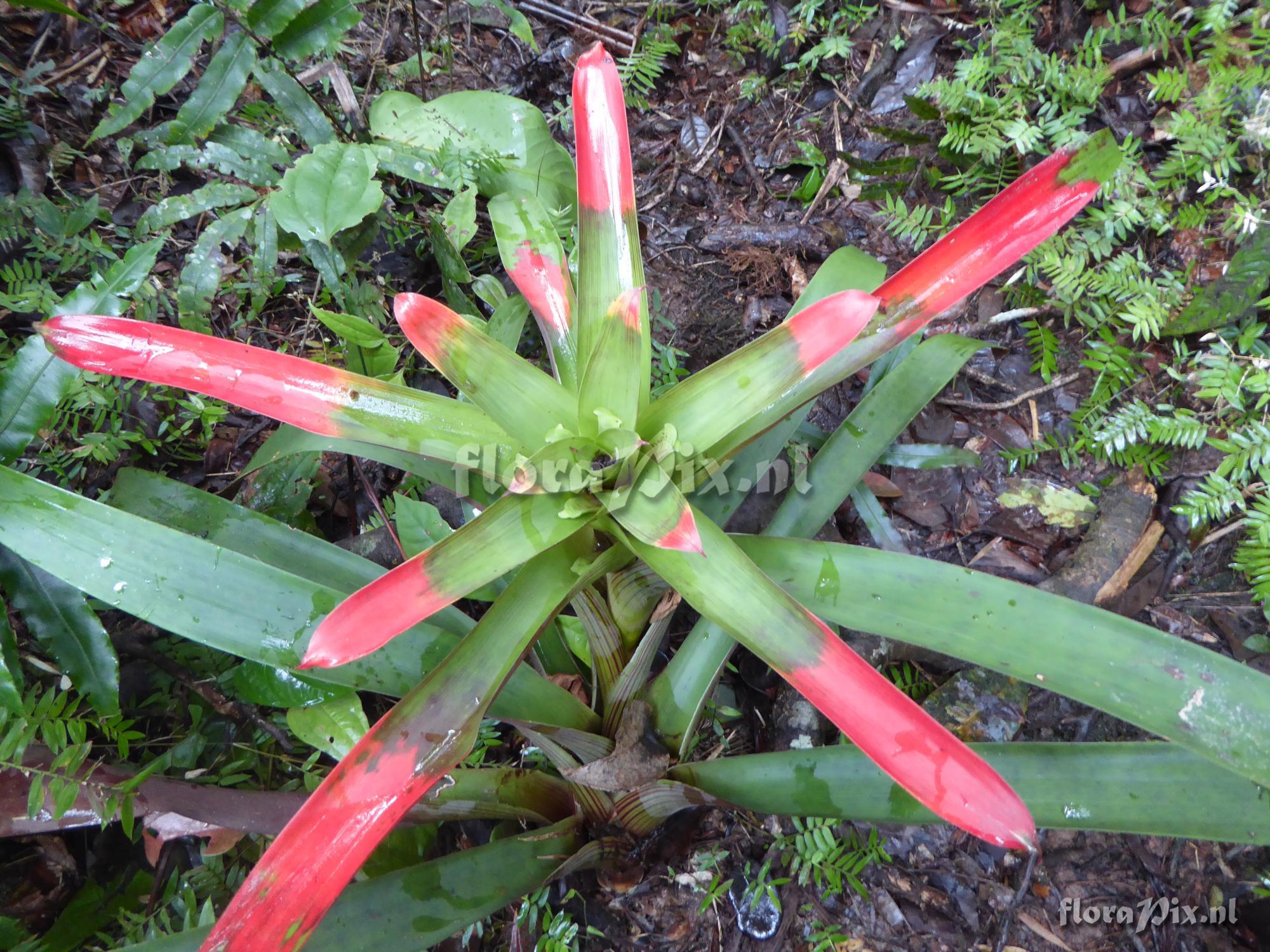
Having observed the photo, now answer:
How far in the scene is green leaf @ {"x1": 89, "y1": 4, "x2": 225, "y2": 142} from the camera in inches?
67.9

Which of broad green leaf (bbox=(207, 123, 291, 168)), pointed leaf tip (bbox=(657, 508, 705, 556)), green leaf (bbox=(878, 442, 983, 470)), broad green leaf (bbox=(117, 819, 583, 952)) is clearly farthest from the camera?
green leaf (bbox=(878, 442, 983, 470))

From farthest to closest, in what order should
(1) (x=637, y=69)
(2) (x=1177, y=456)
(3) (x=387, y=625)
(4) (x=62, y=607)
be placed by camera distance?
(1) (x=637, y=69) → (2) (x=1177, y=456) → (4) (x=62, y=607) → (3) (x=387, y=625)

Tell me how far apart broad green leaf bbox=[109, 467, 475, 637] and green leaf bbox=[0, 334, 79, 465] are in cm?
22

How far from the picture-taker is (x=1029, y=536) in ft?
6.51

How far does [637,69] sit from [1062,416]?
6.44 ft

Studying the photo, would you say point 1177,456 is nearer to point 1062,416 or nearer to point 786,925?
point 1062,416

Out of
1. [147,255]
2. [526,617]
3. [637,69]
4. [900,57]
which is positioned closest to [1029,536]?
[526,617]

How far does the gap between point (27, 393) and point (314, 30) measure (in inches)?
47.0

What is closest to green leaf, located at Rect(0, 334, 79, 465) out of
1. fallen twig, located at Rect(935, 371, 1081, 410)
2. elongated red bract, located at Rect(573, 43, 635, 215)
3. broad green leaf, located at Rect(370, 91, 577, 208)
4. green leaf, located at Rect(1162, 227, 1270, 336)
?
broad green leaf, located at Rect(370, 91, 577, 208)

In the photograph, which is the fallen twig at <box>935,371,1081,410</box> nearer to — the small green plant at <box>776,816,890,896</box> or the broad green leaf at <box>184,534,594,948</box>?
the small green plant at <box>776,816,890,896</box>

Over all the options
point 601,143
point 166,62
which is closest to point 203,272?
point 166,62

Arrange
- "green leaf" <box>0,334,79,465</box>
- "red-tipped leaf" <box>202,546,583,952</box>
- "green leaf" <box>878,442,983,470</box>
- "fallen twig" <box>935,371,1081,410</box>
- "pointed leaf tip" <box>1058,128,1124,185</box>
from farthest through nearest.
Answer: "fallen twig" <box>935,371,1081,410</box> → "green leaf" <box>878,442,983,470</box> → "green leaf" <box>0,334,79,465</box> → "pointed leaf tip" <box>1058,128,1124,185</box> → "red-tipped leaf" <box>202,546,583,952</box>

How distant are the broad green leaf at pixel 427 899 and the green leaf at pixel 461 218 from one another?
1518mm

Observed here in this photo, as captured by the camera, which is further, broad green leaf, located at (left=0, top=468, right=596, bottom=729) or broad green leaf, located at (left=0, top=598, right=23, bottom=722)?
broad green leaf, located at (left=0, top=598, right=23, bottom=722)
